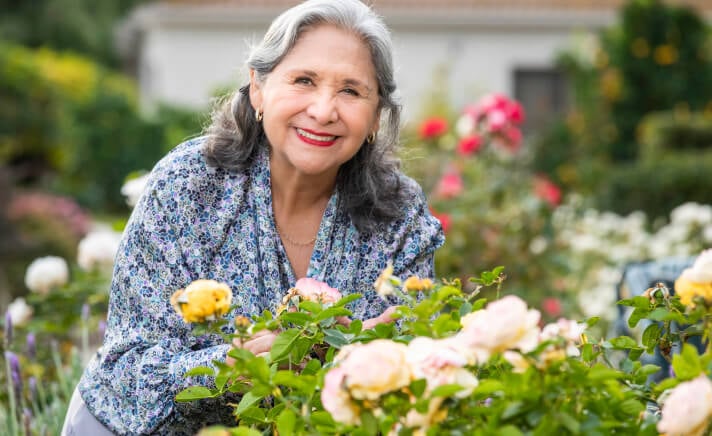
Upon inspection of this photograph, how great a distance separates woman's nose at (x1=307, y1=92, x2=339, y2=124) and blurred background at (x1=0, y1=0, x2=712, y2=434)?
41cm

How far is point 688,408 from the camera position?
132 centimetres

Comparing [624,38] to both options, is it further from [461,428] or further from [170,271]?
[461,428]

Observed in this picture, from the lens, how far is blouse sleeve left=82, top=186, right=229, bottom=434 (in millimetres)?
→ 2324

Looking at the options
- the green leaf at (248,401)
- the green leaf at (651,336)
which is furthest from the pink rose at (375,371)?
the green leaf at (651,336)

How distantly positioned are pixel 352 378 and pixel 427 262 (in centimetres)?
144

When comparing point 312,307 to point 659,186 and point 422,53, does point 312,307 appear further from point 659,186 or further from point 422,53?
point 422,53

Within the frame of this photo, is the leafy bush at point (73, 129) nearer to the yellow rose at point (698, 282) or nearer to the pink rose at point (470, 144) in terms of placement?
the pink rose at point (470, 144)

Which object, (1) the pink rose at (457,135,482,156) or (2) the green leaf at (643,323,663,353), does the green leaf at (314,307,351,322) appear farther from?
(1) the pink rose at (457,135,482,156)

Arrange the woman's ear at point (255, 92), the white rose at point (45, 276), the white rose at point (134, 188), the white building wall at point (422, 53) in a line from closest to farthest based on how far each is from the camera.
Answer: the woman's ear at point (255, 92), the white rose at point (45, 276), the white rose at point (134, 188), the white building wall at point (422, 53)

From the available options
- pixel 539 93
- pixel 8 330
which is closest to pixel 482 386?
pixel 8 330

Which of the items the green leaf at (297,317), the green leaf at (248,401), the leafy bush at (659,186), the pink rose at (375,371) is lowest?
the leafy bush at (659,186)

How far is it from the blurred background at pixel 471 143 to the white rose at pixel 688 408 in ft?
5.89

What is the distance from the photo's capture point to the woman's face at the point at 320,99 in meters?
2.48

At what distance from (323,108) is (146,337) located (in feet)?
2.38
